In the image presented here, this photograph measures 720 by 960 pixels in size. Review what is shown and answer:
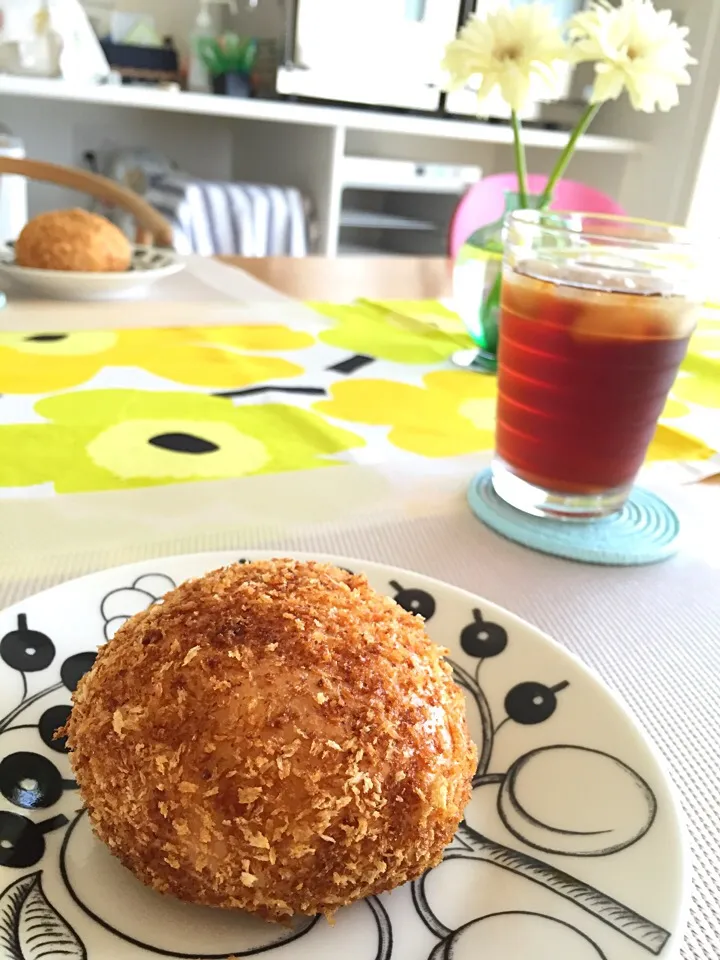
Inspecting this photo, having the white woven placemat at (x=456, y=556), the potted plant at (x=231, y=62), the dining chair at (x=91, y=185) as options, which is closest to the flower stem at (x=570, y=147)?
the white woven placemat at (x=456, y=556)

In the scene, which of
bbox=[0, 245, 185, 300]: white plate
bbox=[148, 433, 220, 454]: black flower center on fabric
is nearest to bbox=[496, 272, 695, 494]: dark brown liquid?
bbox=[148, 433, 220, 454]: black flower center on fabric

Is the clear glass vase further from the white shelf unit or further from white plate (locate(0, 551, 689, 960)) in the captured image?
the white shelf unit

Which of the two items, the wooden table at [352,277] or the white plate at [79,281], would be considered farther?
the wooden table at [352,277]

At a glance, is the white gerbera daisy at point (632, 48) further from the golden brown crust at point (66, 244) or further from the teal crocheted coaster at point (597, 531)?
the golden brown crust at point (66, 244)

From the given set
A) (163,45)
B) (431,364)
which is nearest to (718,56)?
(163,45)

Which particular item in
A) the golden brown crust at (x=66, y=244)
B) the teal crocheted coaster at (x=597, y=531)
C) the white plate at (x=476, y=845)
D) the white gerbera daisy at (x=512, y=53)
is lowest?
the teal crocheted coaster at (x=597, y=531)

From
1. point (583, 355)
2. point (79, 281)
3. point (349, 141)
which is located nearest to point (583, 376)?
point (583, 355)
